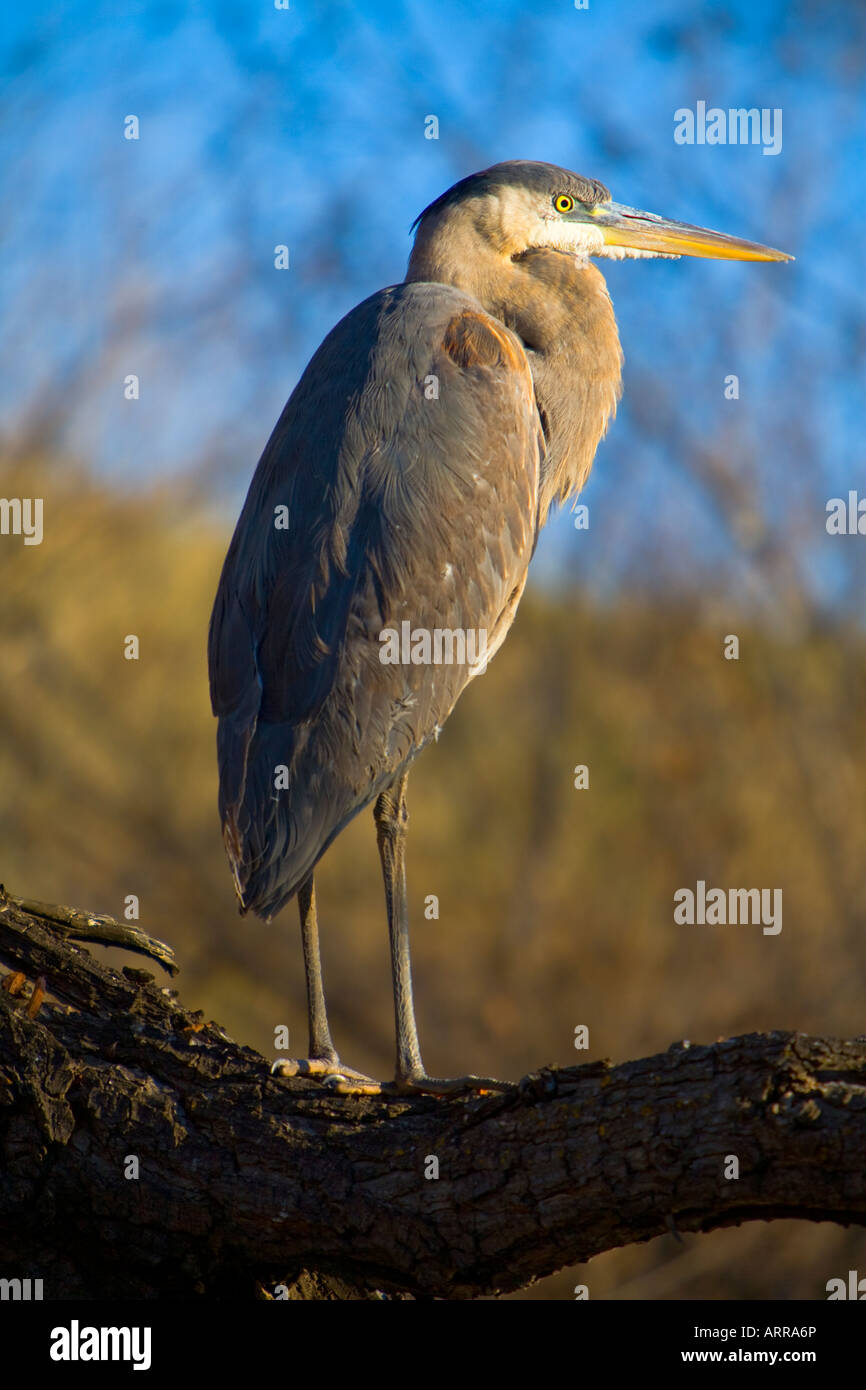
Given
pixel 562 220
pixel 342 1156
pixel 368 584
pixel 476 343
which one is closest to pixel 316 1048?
pixel 342 1156

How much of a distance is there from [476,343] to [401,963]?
1.85 meters

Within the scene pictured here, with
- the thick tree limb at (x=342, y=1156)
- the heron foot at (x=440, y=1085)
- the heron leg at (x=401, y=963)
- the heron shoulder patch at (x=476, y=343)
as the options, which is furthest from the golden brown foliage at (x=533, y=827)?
the thick tree limb at (x=342, y=1156)

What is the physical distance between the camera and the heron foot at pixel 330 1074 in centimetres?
289

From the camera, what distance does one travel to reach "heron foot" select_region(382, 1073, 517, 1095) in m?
3.07

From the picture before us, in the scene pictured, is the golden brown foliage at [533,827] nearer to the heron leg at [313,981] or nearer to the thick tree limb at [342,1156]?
the heron leg at [313,981]

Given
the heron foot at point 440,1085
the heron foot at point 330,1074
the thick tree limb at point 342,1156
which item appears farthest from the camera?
the heron foot at point 440,1085

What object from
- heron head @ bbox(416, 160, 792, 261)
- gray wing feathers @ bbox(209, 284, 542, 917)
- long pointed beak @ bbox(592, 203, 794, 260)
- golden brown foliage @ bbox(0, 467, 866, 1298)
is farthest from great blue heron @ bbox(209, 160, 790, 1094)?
golden brown foliage @ bbox(0, 467, 866, 1298)

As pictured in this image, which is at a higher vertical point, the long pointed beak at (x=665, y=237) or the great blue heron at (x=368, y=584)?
the long pointed beak at (x=665, y=237)

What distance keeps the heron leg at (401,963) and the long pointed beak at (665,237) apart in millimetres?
2198

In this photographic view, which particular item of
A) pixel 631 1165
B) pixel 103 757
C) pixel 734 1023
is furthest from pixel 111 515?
pixel 631 1165

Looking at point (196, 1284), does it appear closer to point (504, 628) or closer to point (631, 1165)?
point (631, 1165)

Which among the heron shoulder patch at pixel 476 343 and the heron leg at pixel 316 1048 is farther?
the heron shoulder patch at pixel 476 343

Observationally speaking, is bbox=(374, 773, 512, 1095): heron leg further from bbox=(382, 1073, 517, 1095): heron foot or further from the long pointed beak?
the long pointed beak
